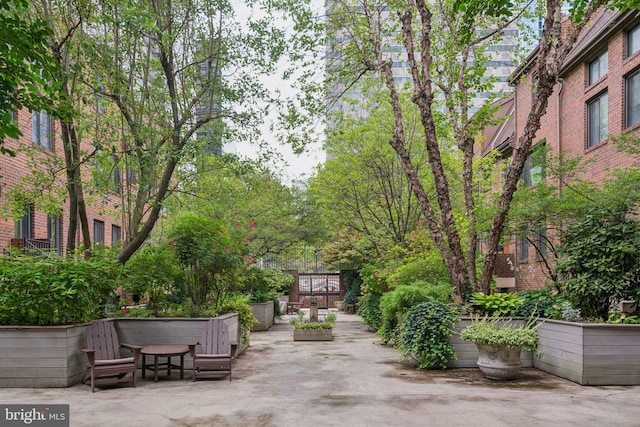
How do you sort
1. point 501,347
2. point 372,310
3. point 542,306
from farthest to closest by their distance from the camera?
1. point 372,310
2. point 542,306
3. point 501,347

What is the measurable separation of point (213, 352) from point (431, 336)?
402cm

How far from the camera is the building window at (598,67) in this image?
48.9 ft

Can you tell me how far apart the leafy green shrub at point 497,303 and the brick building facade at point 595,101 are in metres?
2.30

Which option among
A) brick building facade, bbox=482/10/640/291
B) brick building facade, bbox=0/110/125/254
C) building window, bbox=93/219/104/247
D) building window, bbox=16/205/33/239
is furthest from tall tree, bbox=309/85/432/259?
building window, bbox=16/205/33/239

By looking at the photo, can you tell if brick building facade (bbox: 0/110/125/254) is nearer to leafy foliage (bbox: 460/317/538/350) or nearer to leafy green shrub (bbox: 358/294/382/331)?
leafy foliage (bbox: 460/317/538/350)

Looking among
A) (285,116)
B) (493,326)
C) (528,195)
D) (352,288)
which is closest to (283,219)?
(352,288)

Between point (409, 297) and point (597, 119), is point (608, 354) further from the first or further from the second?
point (597, 119)

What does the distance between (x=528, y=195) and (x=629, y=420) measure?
6.23 meters

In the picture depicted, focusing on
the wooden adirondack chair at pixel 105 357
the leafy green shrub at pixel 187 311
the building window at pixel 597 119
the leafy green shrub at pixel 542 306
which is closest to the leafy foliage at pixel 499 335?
the leafy green shrub at pixel 542 306

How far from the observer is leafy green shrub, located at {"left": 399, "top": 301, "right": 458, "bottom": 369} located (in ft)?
32.8

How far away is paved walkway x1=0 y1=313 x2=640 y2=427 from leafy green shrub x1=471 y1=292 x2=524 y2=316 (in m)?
1.33

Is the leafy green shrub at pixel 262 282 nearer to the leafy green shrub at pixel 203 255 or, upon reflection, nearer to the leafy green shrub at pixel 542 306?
the leafy green shrub at pixel 203 255

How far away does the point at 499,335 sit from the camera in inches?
353

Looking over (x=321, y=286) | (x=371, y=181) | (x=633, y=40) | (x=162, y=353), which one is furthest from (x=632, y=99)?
(x=321, y=286)
